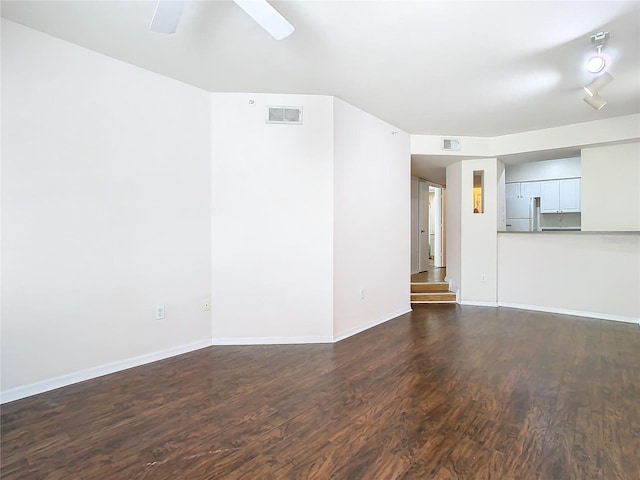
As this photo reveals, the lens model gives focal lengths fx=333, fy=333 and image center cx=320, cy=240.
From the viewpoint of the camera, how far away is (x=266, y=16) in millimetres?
1811

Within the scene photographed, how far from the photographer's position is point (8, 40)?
2.25 m

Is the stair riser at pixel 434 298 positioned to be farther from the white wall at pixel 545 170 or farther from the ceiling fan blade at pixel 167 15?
the ceiling fan blade at pixel 167 15

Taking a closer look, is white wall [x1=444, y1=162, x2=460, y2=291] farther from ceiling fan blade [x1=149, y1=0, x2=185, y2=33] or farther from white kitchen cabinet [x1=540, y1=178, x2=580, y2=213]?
ceiling fan blade [x1=149, y1=0, x2=185, y2=33]

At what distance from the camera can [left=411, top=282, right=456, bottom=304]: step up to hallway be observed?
5492mm

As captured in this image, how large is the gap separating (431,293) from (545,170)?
11.4ft

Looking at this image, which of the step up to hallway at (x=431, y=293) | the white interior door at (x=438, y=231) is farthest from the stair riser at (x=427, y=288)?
the white interior door at (x=438, y=231)

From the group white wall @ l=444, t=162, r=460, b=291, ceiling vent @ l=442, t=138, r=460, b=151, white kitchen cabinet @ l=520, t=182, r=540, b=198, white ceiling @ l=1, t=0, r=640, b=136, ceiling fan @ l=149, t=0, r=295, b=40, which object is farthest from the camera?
white kitchen cabinet @ l=520, t=182, r=540, b=198

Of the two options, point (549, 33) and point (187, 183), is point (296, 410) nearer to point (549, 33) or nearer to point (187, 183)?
point (187, 183)

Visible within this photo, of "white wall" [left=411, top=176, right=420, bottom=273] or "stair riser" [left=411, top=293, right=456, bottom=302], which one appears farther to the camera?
"white wall" [left=411, top=176, right=420, bottom=273]

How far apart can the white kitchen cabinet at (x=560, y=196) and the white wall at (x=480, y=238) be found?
2060mm

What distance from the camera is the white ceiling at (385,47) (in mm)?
2100

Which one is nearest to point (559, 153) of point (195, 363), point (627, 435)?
point (627, 435)

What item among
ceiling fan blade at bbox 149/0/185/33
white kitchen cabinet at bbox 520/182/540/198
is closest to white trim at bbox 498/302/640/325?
white kitchen cabinet at bbox 520/182/540/198

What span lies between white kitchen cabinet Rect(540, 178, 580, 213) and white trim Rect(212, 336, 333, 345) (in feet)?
18.0
